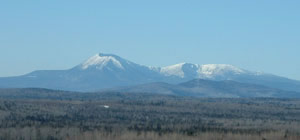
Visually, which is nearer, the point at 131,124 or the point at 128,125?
the point at 128,125

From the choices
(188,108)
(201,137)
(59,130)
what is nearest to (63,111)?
(188,108)

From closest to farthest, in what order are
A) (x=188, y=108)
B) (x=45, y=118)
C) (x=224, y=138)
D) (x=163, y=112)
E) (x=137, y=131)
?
A: (x=224, y=138) → (x=137, y=131) → (x=45, y=118) → (x=163, y=112) → (x=188, y=108)

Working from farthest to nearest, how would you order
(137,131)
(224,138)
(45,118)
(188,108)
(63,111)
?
(188,108) → (63,111) → (45,118) → (137,131) → (224,138)

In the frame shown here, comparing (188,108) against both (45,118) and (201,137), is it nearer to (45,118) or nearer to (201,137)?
(45,118)

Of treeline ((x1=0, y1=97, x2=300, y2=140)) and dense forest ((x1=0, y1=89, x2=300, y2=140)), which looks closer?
dense forest ((x1=0, y1=89, x2=300, y2=140))

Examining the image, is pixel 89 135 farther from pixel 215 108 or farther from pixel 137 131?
pixel 215 108

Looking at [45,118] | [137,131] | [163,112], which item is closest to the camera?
[137,131]

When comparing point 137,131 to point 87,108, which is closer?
point 137,131

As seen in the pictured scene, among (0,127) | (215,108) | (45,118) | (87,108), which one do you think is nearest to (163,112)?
(87,108)

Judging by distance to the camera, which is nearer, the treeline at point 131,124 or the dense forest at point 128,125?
the dense forest at point 128,125
